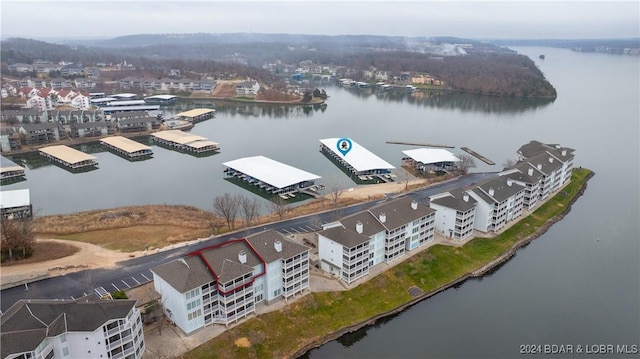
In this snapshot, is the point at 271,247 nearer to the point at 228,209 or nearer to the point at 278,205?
the point at 228,209

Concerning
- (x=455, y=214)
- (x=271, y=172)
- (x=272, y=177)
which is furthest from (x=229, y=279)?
(x=271, y=172)

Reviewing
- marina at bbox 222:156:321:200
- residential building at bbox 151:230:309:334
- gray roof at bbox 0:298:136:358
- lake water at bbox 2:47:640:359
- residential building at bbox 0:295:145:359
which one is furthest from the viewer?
marina at bbox 222:156:321:200

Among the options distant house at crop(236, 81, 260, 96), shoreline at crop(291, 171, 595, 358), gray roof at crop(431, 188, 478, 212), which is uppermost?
distant house at crop(236, 81, 260, 96)

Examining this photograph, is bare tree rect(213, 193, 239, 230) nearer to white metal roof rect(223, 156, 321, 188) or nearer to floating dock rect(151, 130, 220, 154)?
white metal roof rect(223, 156, 321, 188)

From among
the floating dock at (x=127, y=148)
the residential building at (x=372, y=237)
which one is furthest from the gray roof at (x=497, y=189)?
the floating dock at (x=127, y=148)

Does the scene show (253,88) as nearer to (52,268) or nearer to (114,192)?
(114,192)

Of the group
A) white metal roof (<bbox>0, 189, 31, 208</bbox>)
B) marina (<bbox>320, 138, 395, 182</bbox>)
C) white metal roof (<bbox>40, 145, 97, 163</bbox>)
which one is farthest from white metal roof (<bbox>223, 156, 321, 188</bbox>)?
white metal roof (<bbox>40, 145, 97, 163</bbox>)
